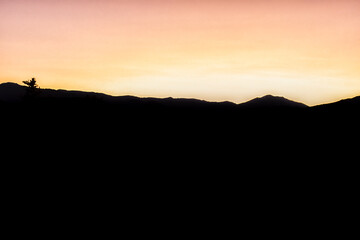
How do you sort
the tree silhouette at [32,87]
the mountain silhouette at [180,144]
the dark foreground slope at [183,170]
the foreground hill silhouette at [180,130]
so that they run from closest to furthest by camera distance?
the dark foreground slope at [183,170] → the mountain silhouette at [180,144] → the foreground hill silhouette at [180,130] → the tree silhouette at [32,87]

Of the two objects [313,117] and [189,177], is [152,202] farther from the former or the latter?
[313,117]

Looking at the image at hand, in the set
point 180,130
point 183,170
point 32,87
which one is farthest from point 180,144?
point 32,87

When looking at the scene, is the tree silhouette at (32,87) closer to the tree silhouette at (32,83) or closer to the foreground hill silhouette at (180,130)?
the tree silhouette at (32,83)

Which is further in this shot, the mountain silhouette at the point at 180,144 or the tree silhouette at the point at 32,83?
the tree silhouette at the point at 32,83

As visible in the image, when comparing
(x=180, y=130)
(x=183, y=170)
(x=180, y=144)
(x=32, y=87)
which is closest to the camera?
(x=183, y=170)

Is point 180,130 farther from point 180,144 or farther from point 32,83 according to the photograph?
point 32,83

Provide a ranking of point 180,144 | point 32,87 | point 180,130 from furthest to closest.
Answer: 1. point 32,87
2. point 180,130
3. point 180,144

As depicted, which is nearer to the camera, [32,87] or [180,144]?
[180,144]

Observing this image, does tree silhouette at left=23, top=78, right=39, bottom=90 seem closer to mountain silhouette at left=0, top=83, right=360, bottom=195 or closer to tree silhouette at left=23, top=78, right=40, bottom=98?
tree silhouette at left=23, top=78, right=40, bottom=98

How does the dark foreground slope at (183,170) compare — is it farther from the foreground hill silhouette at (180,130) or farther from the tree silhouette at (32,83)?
the tree silhouette at (32,83)

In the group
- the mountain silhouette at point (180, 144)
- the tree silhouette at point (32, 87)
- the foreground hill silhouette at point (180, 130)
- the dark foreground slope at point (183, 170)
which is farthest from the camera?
the tree silhouette at point (32, 87)

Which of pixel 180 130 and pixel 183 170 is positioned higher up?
pixel 180 130

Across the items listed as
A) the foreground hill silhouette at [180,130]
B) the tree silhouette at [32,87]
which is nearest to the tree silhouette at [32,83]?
the tree silhouette at [32,87]

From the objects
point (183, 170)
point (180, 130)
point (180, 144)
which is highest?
point (180, 130)
